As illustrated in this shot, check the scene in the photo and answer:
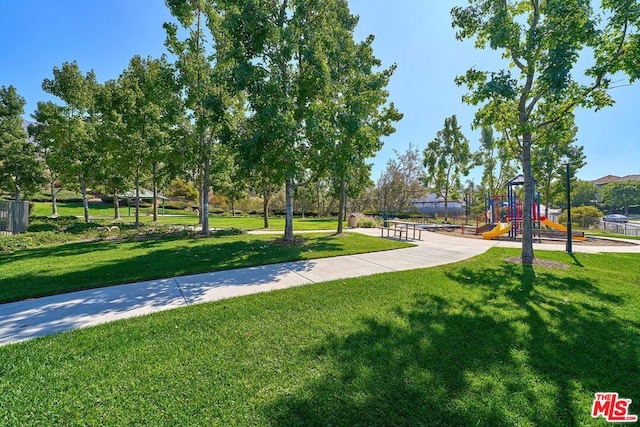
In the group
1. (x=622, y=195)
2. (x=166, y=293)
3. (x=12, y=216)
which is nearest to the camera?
(x=166, y=293)

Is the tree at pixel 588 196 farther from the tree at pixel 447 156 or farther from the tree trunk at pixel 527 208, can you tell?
the tree trunk at pixel 527 208

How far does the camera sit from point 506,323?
3.91 m

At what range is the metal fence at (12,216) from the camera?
11695 mm

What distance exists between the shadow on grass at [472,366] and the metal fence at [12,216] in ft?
50.7

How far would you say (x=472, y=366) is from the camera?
9.59 feet

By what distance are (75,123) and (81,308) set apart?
625 inches

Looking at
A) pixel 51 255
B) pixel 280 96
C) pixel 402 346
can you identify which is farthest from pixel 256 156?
pixel 402 346

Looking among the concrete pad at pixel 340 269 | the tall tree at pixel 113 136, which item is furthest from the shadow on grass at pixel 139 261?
the tall tree at pixel 113 136

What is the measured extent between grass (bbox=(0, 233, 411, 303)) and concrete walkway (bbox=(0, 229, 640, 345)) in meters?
0.46

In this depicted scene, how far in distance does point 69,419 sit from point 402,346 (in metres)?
3.06

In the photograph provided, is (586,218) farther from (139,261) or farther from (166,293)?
(139,261)

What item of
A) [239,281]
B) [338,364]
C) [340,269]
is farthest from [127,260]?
[338,364]

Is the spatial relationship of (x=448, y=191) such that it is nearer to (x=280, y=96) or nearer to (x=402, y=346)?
(x=280, y=96)
